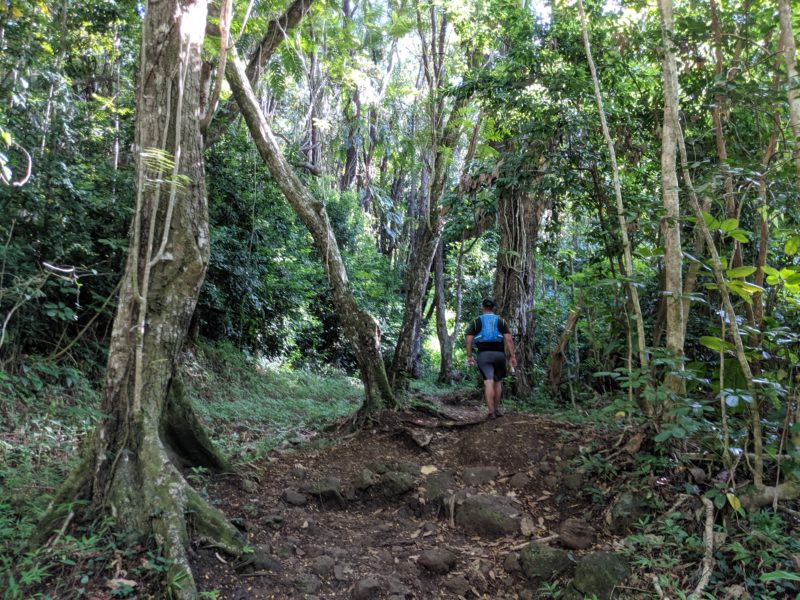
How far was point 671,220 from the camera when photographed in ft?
12.9

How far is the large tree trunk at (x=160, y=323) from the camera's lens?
3.35 meters

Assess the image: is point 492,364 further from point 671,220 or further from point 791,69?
point 791,69

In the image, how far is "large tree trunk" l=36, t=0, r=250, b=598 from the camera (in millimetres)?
3352

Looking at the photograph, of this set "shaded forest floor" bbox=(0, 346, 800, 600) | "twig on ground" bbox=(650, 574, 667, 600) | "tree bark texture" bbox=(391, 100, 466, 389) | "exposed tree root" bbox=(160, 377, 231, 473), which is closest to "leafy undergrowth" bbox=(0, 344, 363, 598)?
"shaded forest floor" bbox=(0, 346, 800, 600)

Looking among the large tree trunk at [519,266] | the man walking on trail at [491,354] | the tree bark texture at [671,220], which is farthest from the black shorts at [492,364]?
the tree bark texture at [671,220]

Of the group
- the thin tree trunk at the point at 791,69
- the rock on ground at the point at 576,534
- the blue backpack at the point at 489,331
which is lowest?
the rock on ground at the point at 576,534

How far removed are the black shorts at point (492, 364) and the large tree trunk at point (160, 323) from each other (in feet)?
11.6

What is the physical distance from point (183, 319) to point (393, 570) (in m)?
2.39

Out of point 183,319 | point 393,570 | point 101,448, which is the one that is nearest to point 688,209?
point 393,570

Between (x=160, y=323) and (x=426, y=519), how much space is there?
2673 mm

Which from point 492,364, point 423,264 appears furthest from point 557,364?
point 423,264

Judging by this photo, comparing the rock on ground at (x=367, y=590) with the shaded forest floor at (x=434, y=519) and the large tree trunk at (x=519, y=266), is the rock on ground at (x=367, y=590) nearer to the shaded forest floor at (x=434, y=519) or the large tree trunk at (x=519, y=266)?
the shaded forest floor at (x=434, y=519)

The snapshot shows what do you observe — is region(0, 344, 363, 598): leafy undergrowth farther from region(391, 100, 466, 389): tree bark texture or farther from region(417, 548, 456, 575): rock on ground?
region(417, 548, 456, 575): rock on ground

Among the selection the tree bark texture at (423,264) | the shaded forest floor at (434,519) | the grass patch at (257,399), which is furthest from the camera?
the tree bark texture at (423,264)
